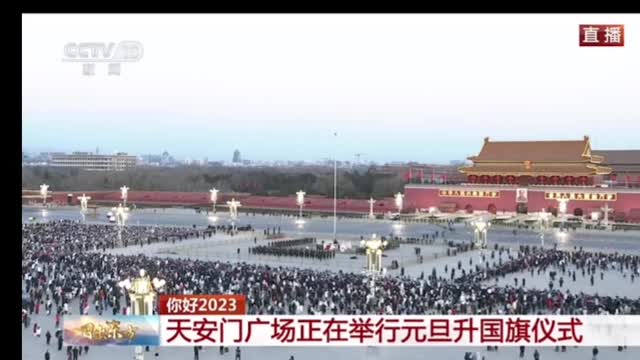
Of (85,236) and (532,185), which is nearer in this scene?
(85,236)

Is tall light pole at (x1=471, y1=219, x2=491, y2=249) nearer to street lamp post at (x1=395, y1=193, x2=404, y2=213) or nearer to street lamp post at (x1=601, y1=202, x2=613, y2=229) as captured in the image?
street lamp post at (x1=601, y1=202, x2=613, y2=229)

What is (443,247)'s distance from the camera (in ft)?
69.2

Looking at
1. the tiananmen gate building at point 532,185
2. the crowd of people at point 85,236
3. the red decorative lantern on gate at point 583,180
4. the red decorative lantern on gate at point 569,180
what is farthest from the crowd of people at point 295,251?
the red decorative lantern on gate at point 583,180

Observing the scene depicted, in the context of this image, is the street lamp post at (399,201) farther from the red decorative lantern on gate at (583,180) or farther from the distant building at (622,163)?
the distant building at (622,163)

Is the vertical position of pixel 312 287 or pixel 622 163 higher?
pixel 622 163

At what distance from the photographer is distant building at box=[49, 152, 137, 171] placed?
128ft

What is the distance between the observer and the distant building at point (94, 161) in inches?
1532

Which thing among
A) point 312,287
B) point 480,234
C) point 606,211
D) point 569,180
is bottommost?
point 312,287

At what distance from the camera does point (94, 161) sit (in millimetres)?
41594
